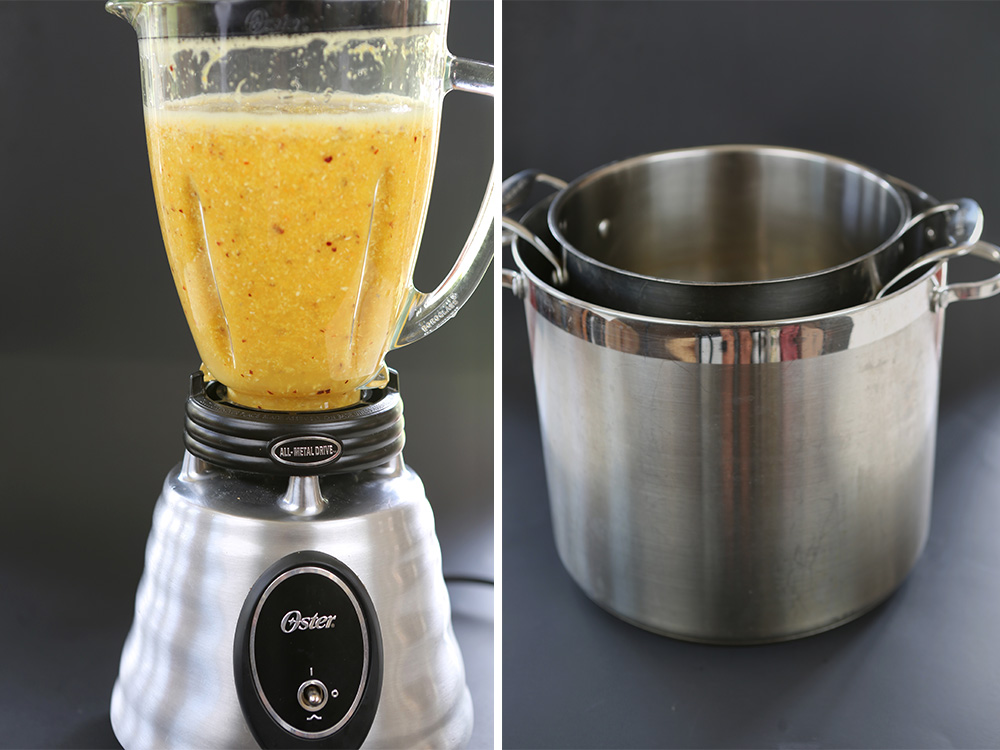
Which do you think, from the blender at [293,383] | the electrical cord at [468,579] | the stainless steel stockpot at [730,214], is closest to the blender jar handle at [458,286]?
the blender at [293,383]

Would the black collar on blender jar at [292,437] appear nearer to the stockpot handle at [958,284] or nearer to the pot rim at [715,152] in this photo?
the pot rim at [715,152]

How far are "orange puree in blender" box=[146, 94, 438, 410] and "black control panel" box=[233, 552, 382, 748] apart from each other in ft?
0.35

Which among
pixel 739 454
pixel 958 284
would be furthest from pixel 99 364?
pixel 958 284

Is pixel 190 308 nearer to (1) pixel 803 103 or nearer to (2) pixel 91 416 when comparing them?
(2) pixel 91 416

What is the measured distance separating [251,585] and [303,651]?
0.15 ft

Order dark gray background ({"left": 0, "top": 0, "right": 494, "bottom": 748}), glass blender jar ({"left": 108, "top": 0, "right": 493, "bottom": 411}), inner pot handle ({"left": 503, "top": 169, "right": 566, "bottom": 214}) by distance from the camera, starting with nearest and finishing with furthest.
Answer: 1. glass blender jar ({"left": 108, "top": 0, "right": 493, "bottom": 411})
2. dark gray background ({"left": 0, "top": 0, "right": 494, "bottom": 748})
3. inner pot handle ({"left": 503, "top": 169, "right": 566, "bottom": 214})

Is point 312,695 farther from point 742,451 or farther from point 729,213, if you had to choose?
point 729,213

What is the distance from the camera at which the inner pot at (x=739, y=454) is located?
2.20 feet

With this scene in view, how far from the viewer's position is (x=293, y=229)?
0.56m

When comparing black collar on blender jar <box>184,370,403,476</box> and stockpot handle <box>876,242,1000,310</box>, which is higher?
stockpot handle <box>876,242,1000,310</box>

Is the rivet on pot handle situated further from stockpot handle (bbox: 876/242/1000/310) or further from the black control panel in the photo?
the black control panel

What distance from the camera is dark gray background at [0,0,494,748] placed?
775mm

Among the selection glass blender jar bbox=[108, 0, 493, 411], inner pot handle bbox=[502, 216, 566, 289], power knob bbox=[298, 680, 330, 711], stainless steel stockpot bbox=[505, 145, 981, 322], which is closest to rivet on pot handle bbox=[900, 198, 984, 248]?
stainless steel stockpot bbox=[505, 145, 981, 322]

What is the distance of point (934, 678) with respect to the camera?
0.75 metres
